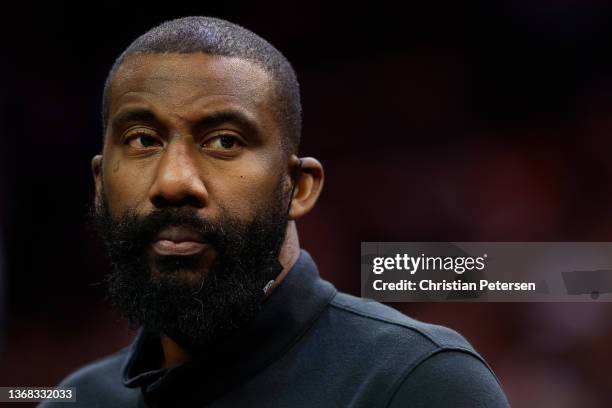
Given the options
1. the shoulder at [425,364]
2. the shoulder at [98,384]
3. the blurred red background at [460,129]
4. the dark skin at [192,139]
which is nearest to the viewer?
the shoulder at [425,364]

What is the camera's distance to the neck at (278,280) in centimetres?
170

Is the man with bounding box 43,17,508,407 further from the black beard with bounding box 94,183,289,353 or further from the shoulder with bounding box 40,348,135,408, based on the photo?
the shoulder with bounding box 40,348,135,408

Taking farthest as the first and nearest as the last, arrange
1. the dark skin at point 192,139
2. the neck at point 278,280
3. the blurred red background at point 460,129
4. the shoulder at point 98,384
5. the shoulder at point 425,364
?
the blurred red background at point 460,129, the shoulder at point 98,384, the neck at point 278,280, the dark skin at point 192,139, the shoulder at point 425,364

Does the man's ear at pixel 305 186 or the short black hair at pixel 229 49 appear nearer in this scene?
the short black hair at pixel 229 49

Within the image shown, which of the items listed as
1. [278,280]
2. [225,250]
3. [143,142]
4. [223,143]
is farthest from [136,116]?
[278,280]

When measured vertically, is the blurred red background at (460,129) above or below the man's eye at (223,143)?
above

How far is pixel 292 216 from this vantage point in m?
1.73

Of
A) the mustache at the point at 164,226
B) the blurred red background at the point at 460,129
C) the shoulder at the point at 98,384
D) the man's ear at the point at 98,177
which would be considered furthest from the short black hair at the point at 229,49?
the blurred red background at the point at 460,129

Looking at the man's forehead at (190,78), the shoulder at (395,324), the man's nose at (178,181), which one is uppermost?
the man's forehead at (190,78)

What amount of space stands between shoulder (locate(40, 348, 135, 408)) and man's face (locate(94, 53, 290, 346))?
320 mm

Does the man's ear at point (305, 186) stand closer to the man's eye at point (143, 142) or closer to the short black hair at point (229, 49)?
the short black hair at point (229, 49)

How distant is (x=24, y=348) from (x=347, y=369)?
1805 mm

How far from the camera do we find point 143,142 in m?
1.62

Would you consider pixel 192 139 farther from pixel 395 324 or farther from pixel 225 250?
pixel 395 324
